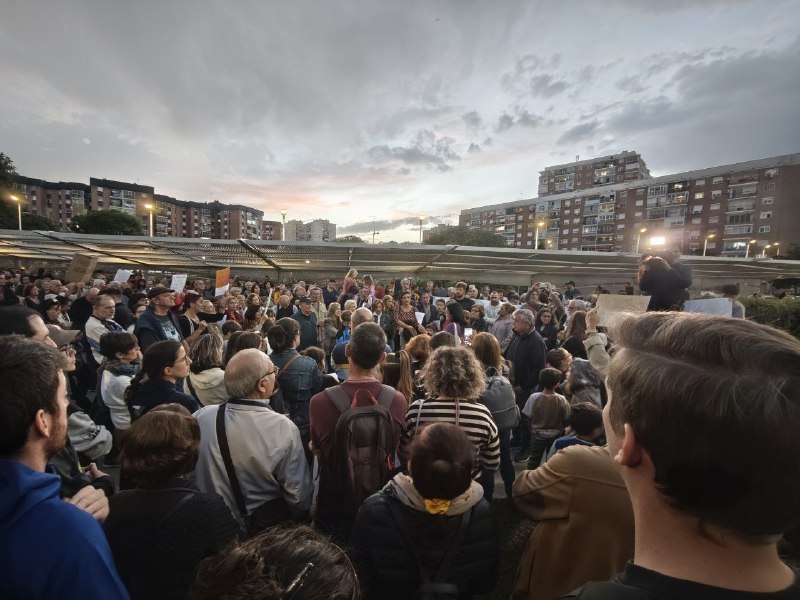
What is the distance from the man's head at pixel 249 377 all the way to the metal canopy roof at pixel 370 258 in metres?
13.1

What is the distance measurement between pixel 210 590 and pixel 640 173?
115 meters

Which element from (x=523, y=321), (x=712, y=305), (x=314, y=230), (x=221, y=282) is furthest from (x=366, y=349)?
(x=314, y=230)

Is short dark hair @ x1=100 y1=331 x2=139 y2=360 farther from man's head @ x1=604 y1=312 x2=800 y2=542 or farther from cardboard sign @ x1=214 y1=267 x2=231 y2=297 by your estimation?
cardboard sign @ x1=214 y1=267 x2=231 y2=297

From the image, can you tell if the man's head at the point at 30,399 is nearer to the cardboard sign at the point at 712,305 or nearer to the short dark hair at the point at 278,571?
the short dark hair at the point at 278,571

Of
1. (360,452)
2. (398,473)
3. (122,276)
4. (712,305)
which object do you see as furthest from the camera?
(122,276)

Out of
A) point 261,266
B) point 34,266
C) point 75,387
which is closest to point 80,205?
point 34,266

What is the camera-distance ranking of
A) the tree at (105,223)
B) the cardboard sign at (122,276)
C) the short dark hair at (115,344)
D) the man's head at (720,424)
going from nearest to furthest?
1. the man's head at (720,424)
2. the short dark hair at (115,344)
3. the cardboard sign at (122,276)
4. the tree at (105,223)

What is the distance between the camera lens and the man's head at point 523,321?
5.37m

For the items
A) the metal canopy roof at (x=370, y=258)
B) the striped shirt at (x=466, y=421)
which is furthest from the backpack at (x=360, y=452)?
the metal canopy roof at (x=370, y=258)

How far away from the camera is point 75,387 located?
6.23m

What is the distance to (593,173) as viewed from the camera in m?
98.2

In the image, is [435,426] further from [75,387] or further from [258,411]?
[75,387]

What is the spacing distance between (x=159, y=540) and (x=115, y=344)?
2.83 metres

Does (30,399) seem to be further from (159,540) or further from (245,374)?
(245,374)
